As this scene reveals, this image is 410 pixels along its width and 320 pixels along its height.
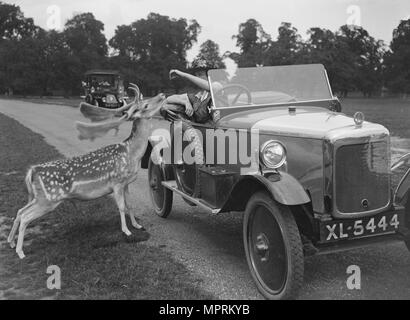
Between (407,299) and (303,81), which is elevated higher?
(303,81)

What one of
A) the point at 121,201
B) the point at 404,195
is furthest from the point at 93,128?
the point at 404,195

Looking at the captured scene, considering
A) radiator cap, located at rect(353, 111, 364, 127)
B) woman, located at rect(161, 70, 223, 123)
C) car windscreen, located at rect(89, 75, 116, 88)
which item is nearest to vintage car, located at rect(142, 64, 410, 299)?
radiator cap, located at rect(353, 111, 364, 127)

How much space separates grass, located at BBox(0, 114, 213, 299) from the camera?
410 cm

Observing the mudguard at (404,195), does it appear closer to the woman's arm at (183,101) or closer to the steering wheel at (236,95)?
the steering wheel at (236,95)

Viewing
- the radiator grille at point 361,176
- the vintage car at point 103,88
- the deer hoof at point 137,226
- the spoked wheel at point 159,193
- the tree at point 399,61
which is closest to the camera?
the radiator grille at point 361,176

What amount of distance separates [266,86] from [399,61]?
221ft

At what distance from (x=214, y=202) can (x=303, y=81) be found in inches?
69.0

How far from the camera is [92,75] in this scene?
37219 mm

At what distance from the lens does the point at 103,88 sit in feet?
120

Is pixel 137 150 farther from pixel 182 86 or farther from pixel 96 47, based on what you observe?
pixel 96 47

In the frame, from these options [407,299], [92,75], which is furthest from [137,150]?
[92,75]

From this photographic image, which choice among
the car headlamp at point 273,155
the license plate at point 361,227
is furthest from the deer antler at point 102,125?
the license plate at point 361,227

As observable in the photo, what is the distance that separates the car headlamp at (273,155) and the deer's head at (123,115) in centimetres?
204

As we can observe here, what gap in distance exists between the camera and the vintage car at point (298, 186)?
3.88m
